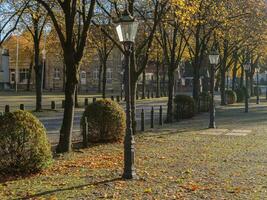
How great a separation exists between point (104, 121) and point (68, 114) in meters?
2.06

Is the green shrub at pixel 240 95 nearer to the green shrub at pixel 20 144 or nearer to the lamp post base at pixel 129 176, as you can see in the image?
the lamp post base at pixel 129 176

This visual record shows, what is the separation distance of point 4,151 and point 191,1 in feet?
37.8

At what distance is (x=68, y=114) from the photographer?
15.4 metres

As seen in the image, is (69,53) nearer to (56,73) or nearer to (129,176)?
(129,176)

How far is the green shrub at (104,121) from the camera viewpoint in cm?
1723

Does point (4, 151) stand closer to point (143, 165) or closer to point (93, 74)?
point (143, 165)

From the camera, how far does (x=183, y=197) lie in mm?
9242

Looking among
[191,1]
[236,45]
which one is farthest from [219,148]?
[236,45]

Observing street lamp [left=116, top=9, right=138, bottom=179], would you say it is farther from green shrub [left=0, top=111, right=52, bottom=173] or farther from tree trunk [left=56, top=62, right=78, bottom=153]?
tree trunk [left=56, top=62, right=78, bottom=153]

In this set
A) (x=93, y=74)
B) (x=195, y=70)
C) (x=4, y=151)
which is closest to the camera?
(x=4, y=151)

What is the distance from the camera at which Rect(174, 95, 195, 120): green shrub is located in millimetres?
30391

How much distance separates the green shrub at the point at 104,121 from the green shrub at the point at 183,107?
12759 mm

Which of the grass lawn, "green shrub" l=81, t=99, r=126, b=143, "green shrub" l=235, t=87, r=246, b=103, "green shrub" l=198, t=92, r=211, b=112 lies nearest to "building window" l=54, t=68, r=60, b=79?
"green shrub" l=235, t=87, r=246, b=103

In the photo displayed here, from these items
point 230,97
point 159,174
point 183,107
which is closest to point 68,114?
point 159,174
